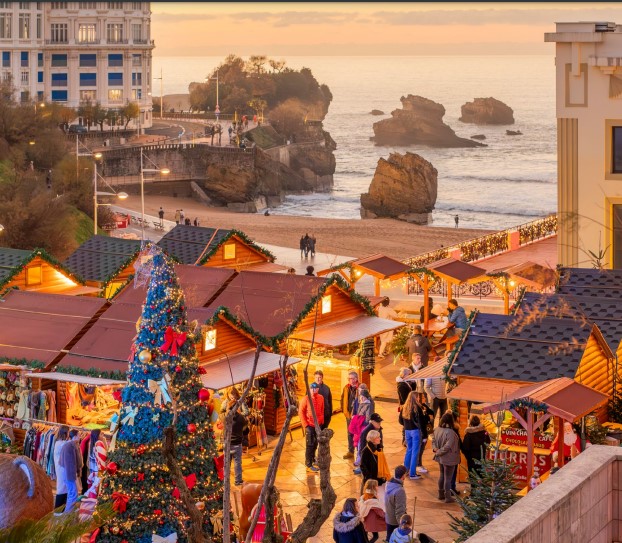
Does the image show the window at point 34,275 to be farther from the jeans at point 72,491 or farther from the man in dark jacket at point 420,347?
the jeans at point 72,491

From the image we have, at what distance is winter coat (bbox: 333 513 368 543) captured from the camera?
45.9 feet

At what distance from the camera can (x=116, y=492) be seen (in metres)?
15.0

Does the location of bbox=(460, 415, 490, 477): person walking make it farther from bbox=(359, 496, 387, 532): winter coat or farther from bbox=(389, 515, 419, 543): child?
bbox=(389, 515, 419, 543): child

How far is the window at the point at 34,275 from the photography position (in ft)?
85.9

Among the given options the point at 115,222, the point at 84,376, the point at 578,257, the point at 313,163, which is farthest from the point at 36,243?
the point at 313,163

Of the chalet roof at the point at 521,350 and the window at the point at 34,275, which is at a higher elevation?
the window at the point at 34,275

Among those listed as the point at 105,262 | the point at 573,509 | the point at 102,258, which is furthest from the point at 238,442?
the point at 573,509

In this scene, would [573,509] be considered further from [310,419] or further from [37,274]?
[37,274]

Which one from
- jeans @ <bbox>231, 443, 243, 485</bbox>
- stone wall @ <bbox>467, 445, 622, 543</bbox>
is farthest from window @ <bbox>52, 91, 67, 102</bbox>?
stone wall @ <bbox>467, 445, 622, 543</bbox>

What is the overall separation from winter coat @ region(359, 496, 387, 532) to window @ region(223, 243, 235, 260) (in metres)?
14.6

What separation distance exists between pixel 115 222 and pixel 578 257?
34046 mm

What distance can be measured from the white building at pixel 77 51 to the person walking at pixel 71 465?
396 ft

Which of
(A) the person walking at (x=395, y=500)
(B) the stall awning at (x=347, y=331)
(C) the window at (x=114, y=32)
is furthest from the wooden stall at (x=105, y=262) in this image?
(C) the window at (x=114, y=32)

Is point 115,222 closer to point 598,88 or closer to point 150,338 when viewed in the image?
point 598,88
